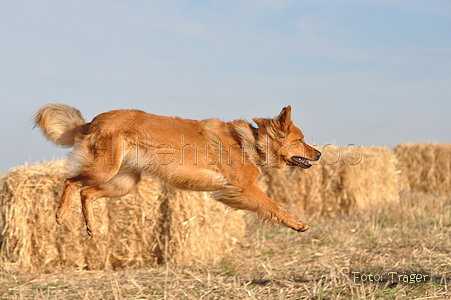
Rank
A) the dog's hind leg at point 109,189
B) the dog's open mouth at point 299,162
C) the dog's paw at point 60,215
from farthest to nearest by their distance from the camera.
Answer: the dog's open mouth at point 299,162, the dog's hind leg at point 109,189, the dog's paw at point 60,215

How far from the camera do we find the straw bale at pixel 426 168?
45.8 feet

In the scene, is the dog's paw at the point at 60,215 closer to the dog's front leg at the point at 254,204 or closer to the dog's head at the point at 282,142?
the dog's front leg at the point at 254,204

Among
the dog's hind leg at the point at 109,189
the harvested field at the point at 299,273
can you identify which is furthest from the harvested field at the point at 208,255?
the dog's hind leg at the point at 109,189

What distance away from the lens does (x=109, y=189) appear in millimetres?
4742

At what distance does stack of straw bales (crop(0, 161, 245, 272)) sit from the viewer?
275 inches

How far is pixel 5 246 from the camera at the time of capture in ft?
24.3

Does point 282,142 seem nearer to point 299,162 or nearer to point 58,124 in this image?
point 299,162

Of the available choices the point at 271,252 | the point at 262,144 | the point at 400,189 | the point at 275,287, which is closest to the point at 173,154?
the point at 262,144

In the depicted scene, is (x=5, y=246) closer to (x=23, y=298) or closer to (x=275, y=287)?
(x=23, y=298)

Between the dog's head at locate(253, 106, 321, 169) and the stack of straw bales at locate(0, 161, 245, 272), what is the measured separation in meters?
2.40

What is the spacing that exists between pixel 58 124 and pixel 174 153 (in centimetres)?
126

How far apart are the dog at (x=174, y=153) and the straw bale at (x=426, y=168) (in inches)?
398

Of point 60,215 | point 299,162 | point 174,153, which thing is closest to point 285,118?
point 299,162

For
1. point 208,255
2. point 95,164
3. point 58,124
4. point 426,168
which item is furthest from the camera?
point 426,168
